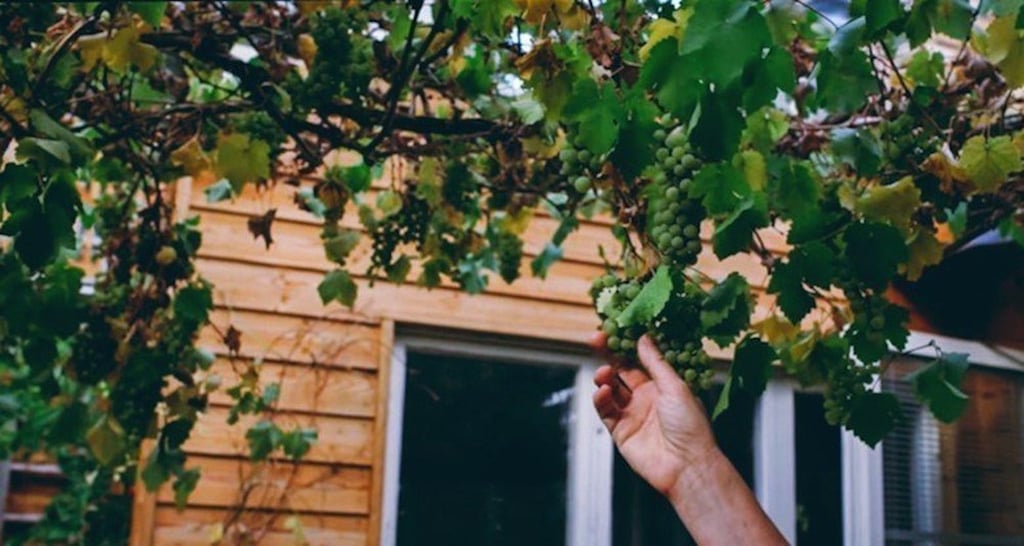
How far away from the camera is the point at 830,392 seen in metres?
2.82

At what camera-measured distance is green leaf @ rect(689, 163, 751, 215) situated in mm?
2242

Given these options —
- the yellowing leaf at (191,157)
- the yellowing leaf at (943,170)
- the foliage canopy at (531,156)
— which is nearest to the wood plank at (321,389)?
the foliage canopy at (531,156)

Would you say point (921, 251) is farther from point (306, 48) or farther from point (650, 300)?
point (306, 48)

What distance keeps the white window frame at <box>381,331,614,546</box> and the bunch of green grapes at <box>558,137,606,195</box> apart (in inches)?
92.4

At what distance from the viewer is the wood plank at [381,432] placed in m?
4.62

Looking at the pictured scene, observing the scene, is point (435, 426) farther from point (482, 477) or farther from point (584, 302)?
point (584, 302)

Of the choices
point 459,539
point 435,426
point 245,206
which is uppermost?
point 245,206

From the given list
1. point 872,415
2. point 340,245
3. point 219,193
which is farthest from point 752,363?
point 219,193

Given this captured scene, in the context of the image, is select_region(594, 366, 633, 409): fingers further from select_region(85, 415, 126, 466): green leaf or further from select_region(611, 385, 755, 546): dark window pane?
select_region(611, 385, 755, 546): dark window pane

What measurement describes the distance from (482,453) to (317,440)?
0.65 meters

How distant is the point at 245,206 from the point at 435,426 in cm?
110

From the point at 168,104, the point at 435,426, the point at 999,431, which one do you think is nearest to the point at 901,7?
the point at 168,104

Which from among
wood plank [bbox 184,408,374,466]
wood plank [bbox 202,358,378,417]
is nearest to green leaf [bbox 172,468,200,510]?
wood plank [bbox 184,408,374,466]

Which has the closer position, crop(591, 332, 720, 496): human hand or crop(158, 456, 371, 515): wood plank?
crop(591, 332, 720, 496): human hand
